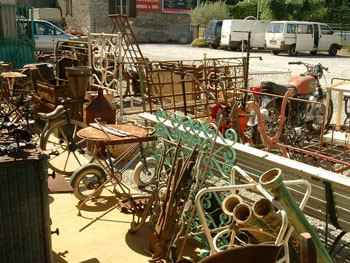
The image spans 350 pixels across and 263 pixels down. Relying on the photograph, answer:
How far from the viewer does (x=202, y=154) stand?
336 cm

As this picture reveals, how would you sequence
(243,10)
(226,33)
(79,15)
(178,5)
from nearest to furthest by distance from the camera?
(226,33) → (243,10) → (79,15) → (178,5)

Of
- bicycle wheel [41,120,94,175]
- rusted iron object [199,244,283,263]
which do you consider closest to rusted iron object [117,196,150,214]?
bicycle wheel [41,120,94,175]

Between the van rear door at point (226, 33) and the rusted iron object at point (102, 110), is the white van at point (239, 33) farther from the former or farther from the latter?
the rusted iron object at point (102, 110)

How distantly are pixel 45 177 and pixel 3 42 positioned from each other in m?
11.3

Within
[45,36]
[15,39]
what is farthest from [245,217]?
[45,36]

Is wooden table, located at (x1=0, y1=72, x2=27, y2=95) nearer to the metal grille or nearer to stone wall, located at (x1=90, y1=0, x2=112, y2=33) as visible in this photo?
the metal grille

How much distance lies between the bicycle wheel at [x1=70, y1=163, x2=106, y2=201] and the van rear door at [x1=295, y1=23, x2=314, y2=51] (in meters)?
18.6

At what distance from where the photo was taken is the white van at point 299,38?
70.0 feet

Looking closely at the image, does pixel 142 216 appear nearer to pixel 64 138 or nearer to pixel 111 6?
pixel 64 138

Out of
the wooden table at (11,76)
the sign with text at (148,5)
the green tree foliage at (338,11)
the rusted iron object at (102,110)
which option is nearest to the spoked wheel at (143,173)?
the rusted iron object at (102,110)

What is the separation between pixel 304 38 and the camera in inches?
847

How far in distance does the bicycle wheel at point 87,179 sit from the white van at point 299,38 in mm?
18347

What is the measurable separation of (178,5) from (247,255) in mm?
38018

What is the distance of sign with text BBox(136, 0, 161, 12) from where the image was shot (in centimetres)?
3644
